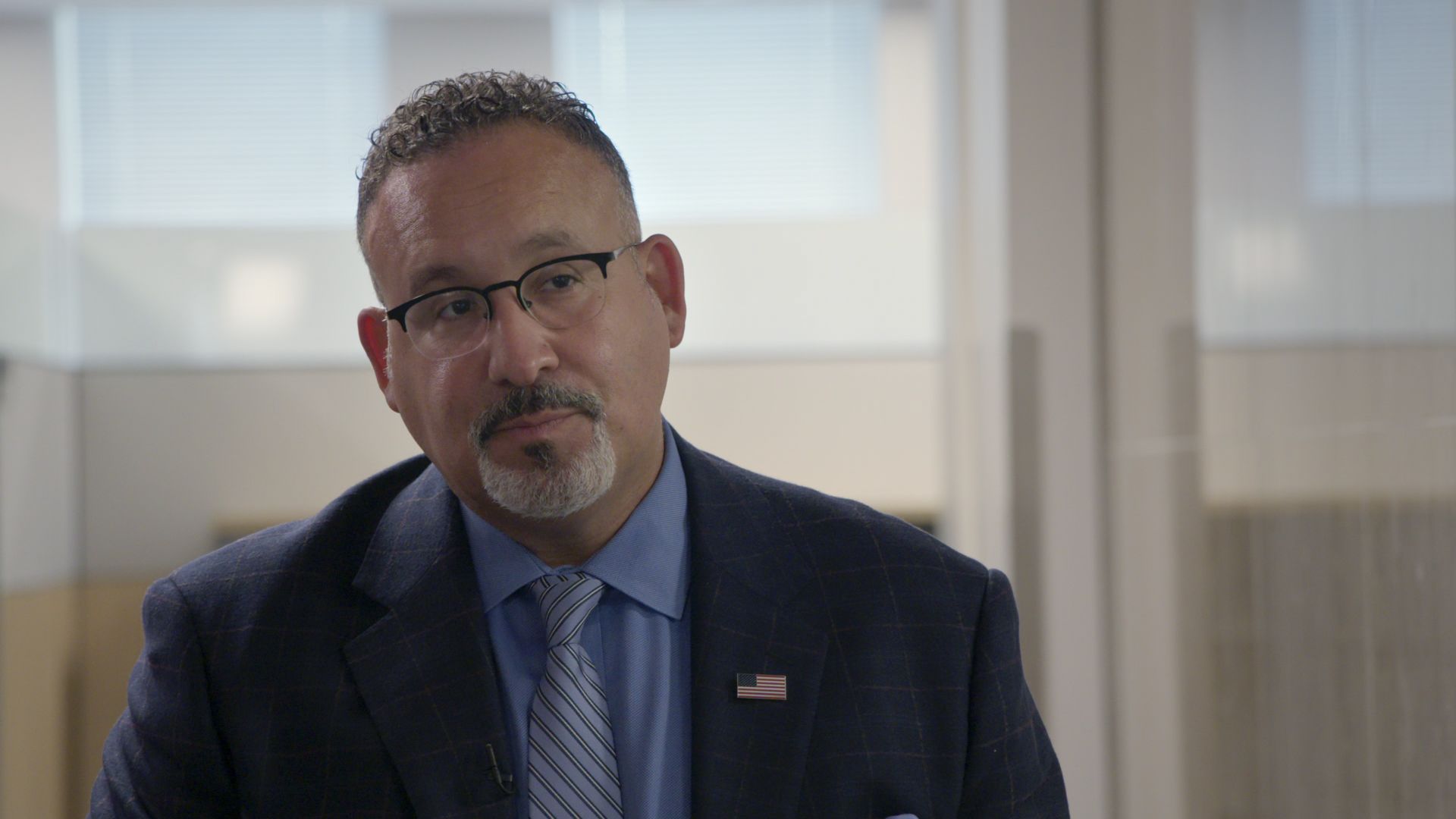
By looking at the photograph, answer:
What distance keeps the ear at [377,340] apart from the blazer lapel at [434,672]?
0.14 metres

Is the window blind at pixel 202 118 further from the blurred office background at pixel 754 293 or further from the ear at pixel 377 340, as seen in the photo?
the ear at pixel 377 340

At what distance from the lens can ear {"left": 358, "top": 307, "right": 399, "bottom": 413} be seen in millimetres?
1204

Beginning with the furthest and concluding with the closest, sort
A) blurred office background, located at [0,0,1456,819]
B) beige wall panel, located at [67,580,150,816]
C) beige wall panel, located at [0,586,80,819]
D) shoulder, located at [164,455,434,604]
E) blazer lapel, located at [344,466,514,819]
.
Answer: beige wall panel, located at [67,580,150,816] → beige wall panel, located at [0,586,80,819] → blurred office background, located at [0,0,1456,819] → shoulder, located at [164,455,434,604] → blazer lapel, located at [344,466,514,819]

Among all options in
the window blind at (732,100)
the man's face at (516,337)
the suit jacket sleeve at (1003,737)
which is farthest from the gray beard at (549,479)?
the window blind at (732,100)

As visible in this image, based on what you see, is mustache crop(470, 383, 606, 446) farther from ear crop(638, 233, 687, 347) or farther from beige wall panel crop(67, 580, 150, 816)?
beige wall panel crop(67, 580, 150, 816)

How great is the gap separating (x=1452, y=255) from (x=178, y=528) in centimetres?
320

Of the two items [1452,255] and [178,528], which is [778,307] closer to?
[178,528]

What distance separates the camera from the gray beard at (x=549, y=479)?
1.07 meters

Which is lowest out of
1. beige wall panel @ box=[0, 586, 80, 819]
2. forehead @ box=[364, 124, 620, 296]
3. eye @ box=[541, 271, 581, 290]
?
beige wall panel @ box=[0, 586, 80, 819]

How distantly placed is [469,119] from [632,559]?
40cm

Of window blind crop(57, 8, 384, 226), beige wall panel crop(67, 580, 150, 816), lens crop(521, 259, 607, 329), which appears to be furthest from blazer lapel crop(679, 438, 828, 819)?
beige wall panel crop(67, 580, 150, 816)

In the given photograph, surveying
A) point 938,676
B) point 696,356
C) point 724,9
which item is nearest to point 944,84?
point 724,9

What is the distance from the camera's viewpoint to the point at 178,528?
3615 mm

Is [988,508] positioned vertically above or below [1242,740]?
above
